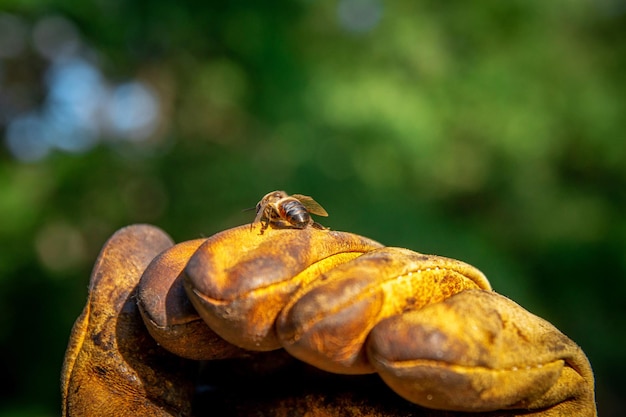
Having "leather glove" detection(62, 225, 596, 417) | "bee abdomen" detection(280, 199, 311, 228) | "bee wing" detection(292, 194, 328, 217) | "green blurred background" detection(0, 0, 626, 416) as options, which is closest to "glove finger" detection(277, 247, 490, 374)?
"leather glove" detection(62, 225, 596, 417)

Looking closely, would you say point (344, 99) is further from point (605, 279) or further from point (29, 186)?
point (605, 279)

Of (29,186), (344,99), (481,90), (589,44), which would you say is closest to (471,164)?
(481,90)

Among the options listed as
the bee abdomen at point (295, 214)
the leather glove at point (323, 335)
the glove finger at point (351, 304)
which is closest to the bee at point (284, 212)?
the bee abdomen at point (295, 214)

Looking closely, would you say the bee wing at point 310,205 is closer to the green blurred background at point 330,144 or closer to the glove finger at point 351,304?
the glove finger at point 351,304

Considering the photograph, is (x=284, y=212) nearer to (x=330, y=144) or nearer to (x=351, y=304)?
(x=351, y=304)

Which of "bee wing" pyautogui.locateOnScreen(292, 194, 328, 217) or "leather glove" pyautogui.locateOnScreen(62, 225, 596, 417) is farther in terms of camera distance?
"bee wing" pyautogui.locateOnScreen(292, 194, 328, 217)

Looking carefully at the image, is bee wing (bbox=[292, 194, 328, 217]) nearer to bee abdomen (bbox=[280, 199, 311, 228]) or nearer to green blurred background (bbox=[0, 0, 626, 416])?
bee abdomen (bbox=[280, 199, 311, 228])
